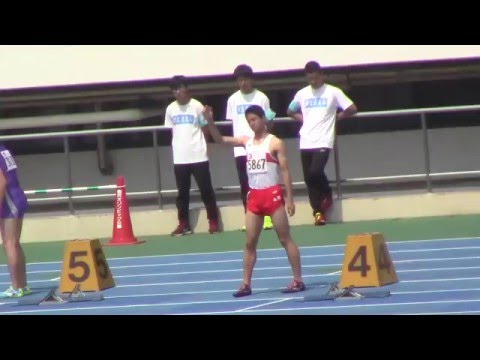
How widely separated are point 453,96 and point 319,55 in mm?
2683

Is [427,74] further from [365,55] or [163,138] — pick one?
[163,138]

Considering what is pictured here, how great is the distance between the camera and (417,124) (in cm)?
1994

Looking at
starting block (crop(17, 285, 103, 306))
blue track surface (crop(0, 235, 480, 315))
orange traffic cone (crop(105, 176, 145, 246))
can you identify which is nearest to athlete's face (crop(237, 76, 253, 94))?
orange traffic cone (crop(105, 176, 145, 246))

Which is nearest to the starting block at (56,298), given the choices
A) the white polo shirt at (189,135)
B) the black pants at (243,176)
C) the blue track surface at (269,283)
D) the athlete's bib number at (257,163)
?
the blue track surface at (269,283)

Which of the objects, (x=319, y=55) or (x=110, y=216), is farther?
(x=319, y=55)

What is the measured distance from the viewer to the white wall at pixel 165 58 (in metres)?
20.9

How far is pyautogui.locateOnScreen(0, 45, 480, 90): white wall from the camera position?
20.9 meters

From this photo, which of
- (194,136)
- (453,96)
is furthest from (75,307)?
(453,96)

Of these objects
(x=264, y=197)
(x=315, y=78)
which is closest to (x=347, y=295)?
(x=264, y=197)

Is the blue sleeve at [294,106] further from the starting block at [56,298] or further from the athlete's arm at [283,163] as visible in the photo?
the starting block at [56,298]

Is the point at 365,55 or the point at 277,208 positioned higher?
the point at 365,55

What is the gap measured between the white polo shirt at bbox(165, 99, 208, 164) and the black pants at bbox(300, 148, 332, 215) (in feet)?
4.69

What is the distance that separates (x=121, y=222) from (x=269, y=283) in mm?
4581
